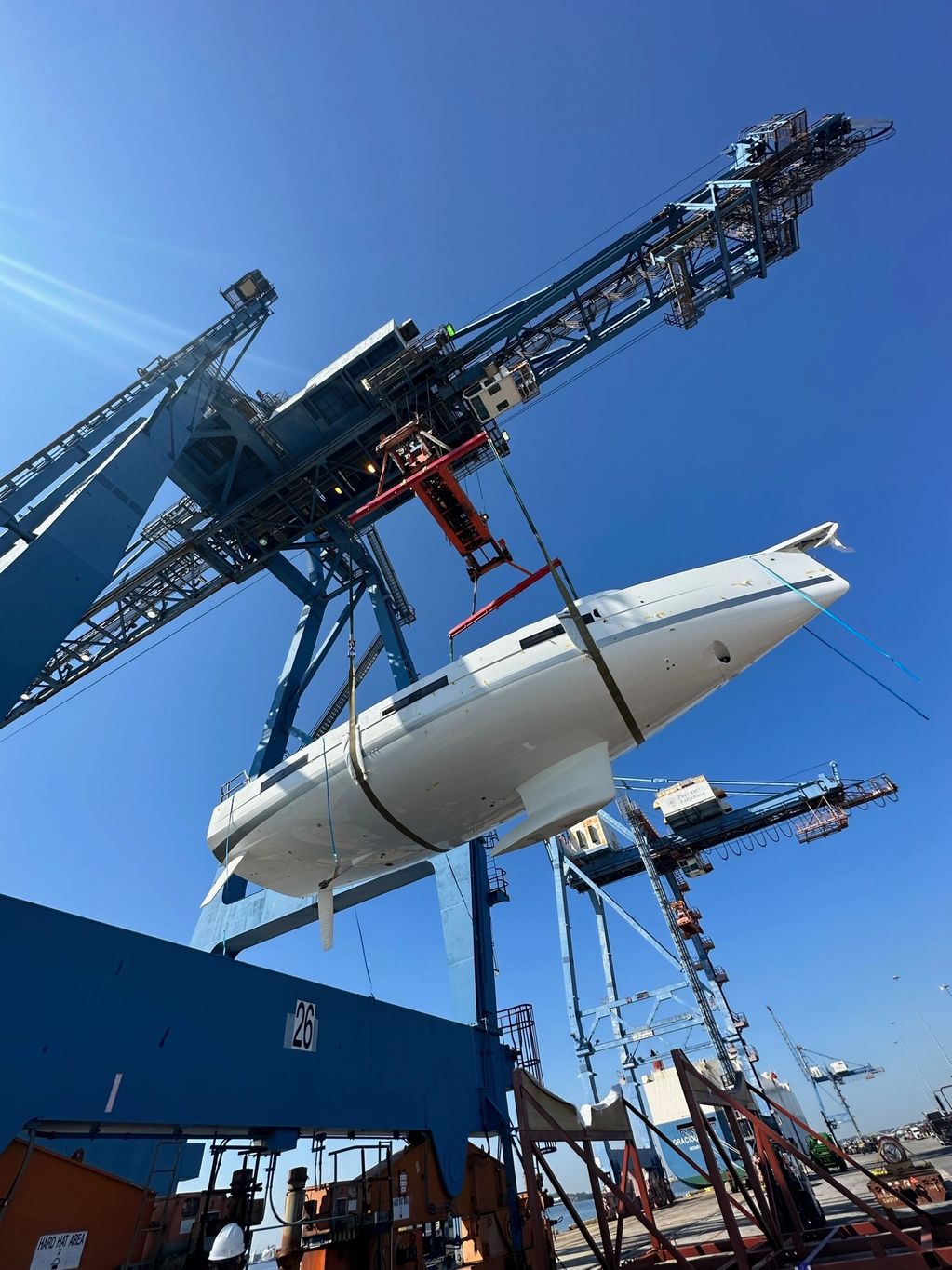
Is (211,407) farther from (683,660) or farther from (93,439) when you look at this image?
(683,660)

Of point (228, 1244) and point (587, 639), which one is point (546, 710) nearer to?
point (587, 639)

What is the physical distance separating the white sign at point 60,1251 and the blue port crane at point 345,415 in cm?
731

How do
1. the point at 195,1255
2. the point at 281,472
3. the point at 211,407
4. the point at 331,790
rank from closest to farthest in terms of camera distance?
the point at 195,1255 → the point at 331,790 → the point at 211,407 → the point at 281,472

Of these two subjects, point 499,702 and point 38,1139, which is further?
point 499,702

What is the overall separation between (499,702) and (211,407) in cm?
801

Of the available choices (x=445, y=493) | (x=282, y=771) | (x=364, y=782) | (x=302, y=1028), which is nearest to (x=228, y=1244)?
(x=302, y=1028)

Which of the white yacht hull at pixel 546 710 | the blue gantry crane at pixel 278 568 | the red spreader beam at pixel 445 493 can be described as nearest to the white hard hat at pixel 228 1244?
the blue gantry crane at pixel 278 568

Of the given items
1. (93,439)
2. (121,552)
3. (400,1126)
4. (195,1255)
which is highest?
(93,439)

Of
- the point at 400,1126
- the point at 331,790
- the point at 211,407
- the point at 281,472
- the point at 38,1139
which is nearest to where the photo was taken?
the point at 38,1139

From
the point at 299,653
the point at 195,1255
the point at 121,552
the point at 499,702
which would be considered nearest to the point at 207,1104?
the point at 195,1255

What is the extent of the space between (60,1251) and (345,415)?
37.8 ft

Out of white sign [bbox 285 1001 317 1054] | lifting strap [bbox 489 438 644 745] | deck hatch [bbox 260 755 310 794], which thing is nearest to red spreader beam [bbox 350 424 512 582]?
lifting strap [bbox 489 438 644 745]

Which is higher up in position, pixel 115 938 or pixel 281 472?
pixel 281 472

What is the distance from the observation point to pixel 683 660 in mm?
7730
